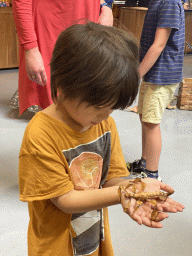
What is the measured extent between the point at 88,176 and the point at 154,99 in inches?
39.4

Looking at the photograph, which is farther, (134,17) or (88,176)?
(134,17)

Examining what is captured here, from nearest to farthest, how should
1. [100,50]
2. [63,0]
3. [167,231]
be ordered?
[100,50] < [63,0] < [167,231]

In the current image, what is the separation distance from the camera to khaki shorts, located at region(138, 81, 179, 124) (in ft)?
5.71

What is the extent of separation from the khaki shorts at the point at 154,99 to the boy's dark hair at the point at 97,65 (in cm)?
104

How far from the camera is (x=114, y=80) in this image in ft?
2.20

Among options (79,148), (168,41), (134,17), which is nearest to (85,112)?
(79,148)

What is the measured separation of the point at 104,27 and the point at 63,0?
2.60 ft

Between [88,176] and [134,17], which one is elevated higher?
[134,17]

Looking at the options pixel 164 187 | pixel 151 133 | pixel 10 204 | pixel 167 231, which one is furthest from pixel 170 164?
pixel 164 187

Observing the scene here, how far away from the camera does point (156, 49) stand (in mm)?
1603

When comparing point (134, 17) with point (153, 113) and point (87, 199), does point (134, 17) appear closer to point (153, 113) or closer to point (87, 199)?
point (153, 113)

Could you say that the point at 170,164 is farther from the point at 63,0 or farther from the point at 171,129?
the point at 63,0

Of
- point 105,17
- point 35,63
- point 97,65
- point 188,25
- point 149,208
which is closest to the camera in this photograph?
point 97,65

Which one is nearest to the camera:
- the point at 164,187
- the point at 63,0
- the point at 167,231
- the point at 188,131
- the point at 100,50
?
the point at 100,50
